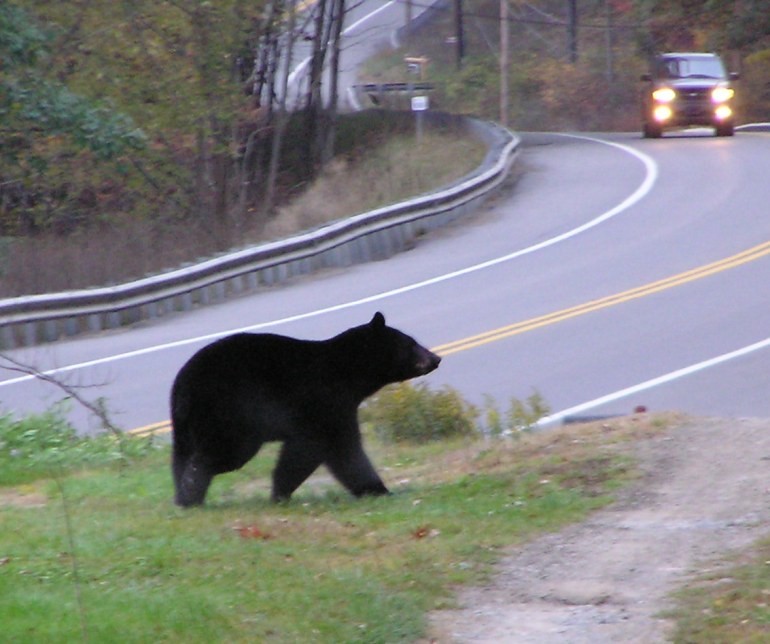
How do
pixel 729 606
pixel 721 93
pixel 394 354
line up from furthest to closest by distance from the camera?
1. pixel 721 93
2. pixel 394 354
3. pixel 729 606

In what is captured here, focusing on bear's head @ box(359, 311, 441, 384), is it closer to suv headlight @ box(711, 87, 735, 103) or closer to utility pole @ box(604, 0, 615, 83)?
suv headlight @ box(711, 87, 735, 103)

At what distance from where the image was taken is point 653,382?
13.3m

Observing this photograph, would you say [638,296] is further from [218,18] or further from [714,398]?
[218,18]

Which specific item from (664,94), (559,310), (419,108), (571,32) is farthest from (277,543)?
(571,32)

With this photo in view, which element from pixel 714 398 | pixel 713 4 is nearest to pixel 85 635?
pixel 714 398

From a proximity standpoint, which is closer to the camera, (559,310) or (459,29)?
(559,310)

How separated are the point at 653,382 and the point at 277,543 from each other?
7166 millimetres

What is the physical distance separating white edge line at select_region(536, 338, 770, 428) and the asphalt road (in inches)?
1.4

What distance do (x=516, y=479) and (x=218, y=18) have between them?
24526 millimetres

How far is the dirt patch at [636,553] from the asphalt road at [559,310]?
3860 millimetres

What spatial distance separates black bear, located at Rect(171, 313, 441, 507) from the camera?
7.71 m

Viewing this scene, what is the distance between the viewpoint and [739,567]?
6082 millimetres

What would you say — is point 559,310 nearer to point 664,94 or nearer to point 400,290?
point 400,290

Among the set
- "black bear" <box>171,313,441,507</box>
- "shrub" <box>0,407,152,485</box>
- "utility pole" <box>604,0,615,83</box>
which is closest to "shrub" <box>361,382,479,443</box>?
"shrub" <box>0,407,152,485</box>
